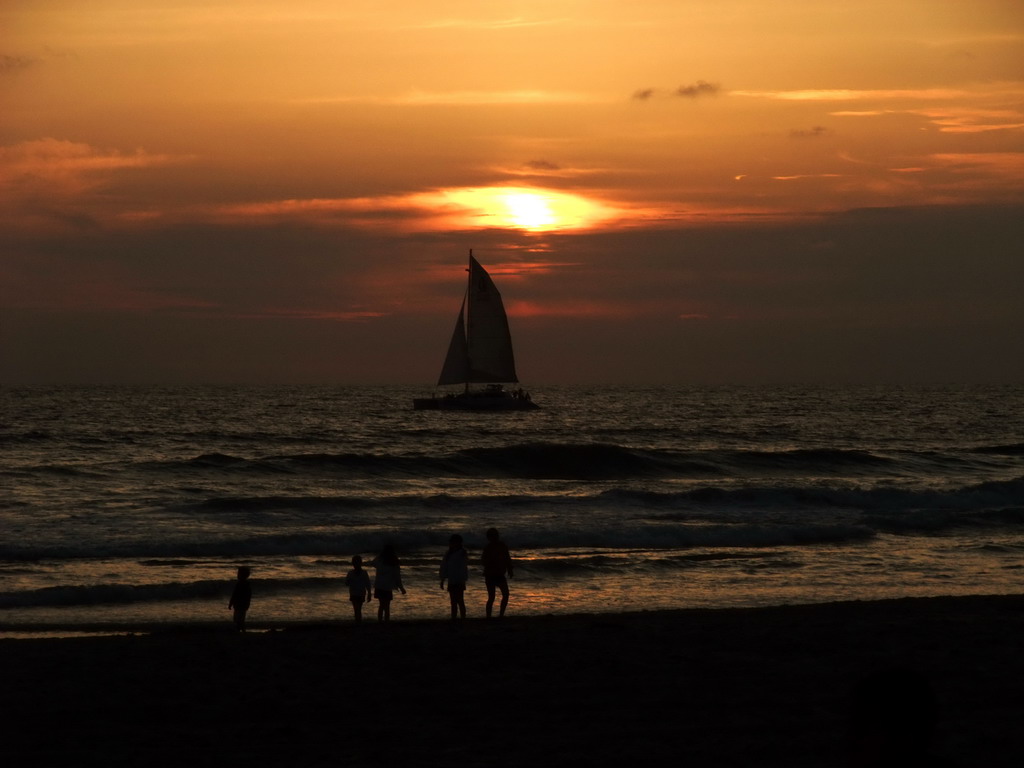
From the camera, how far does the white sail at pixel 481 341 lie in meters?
72.8

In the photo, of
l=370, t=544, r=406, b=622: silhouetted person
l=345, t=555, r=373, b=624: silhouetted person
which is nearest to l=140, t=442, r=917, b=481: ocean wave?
l=370, t=544, r=406, b=622: silhouetted person

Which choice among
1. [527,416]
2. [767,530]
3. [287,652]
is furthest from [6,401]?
[287,652]

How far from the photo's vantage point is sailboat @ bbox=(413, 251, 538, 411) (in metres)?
72.9

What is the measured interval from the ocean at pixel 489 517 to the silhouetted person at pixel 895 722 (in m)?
14.2

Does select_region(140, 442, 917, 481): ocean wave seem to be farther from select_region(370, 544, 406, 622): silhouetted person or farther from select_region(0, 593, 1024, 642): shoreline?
select_region(370, 544, 406, 622): silhouetted person

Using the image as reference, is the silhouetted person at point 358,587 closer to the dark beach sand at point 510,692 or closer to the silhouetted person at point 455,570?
the dark beach sand at point 510,692

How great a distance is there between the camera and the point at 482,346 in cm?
7431

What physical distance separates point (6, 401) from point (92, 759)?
343ft

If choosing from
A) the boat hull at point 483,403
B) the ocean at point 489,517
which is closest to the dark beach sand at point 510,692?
the ocean at point 489,517

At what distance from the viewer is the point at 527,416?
8794cm

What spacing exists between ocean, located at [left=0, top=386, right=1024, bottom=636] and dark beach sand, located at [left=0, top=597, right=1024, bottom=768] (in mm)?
4047

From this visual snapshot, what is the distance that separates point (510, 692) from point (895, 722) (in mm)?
7582

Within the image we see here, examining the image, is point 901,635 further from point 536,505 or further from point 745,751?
point 536,505

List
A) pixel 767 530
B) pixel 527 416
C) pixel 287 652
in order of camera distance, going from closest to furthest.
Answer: pixel 287 652 → pixel 767 530 → pixel 527 416
